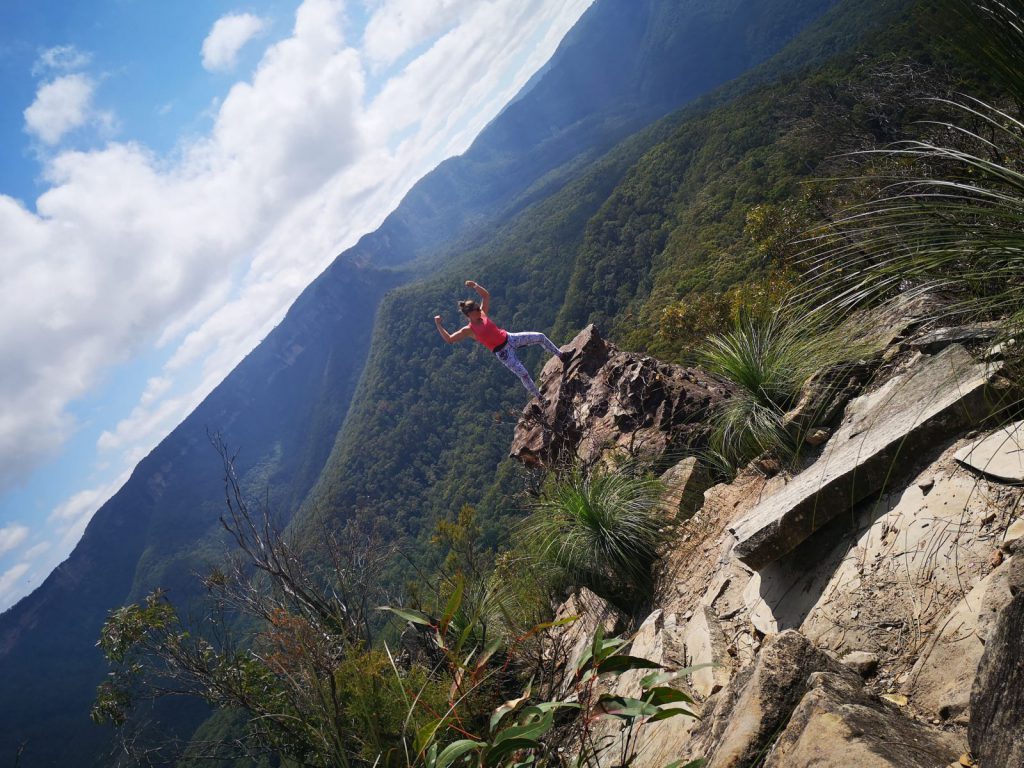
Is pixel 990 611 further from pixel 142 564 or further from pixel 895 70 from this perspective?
pixel 142 564

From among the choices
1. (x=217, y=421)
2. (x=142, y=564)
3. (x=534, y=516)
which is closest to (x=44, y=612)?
(x=142, y=564)

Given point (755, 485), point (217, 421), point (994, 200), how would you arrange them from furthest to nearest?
1. point (217, 421)
2. point (755, 485)
3. point (994, 200)

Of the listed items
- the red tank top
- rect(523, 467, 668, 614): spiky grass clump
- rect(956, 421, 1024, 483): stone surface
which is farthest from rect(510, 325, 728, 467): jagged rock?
rect(956, 421, 1024, 483): stone surface

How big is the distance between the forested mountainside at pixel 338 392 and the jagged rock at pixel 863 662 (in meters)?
13.5

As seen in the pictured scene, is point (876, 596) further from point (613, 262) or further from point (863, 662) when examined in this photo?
point (613, 262)

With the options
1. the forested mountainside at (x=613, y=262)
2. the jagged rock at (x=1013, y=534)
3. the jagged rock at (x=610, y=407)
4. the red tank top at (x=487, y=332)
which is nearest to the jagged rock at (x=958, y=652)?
the jagged rock at (x=1013, y=534)

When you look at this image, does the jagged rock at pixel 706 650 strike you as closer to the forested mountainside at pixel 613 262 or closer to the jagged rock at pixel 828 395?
the jagged rock at pixel 828 395

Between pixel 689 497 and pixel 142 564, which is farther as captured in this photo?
pixel 142 564

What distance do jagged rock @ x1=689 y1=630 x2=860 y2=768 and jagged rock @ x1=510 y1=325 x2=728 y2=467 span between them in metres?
3.23

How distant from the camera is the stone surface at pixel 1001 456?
220 centimetres

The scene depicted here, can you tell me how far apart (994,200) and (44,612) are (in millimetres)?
126986

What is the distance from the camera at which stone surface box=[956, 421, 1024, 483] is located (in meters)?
2.20

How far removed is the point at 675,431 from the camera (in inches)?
228

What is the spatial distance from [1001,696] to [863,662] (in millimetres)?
792
